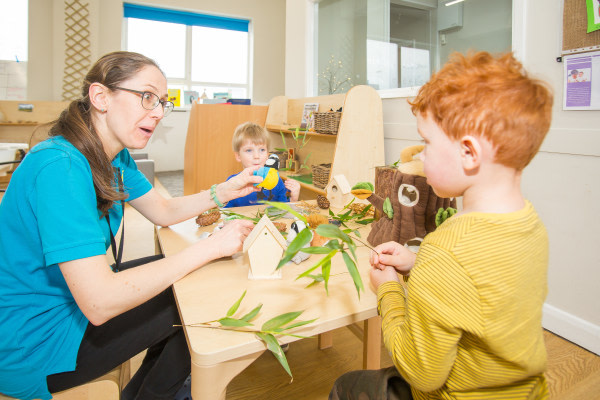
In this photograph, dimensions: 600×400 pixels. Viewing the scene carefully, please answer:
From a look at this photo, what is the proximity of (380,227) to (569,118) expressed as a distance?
1.23 m

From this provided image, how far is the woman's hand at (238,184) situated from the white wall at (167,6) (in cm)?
556

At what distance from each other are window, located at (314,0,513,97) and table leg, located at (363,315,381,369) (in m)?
1.56

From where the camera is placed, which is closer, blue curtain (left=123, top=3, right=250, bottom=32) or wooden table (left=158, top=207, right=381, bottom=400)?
wooden table (left=158, top=207, right=381, bottom=400)

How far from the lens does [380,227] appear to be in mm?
1130

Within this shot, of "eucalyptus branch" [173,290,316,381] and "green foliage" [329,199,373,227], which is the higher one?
"green foliage" [329,199,373,227]

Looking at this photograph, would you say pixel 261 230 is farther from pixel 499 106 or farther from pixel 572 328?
Result: pixel 572 328

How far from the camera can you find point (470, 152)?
615 millimetres

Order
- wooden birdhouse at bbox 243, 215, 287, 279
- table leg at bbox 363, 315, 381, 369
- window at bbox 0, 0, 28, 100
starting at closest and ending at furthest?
wooden birdhouse at bbox 243, 215, 287, 279, table leg at bbox 363, 315, 381, 369, window at bbox 0, 0, 28, 100

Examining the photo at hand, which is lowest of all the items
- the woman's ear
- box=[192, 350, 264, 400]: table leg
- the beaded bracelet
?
Result: box=[192, 350, 264, 400]: table leg

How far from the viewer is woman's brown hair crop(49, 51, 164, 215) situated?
0.93 m

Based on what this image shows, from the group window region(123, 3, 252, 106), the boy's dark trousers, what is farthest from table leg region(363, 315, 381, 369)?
window region(123, 3, 252, 106)

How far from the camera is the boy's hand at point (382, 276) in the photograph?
31.6 inches

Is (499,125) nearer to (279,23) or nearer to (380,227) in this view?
(380,227)

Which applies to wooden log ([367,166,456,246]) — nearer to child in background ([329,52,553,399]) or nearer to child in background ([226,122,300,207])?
child in background ([329,52,553,399])
